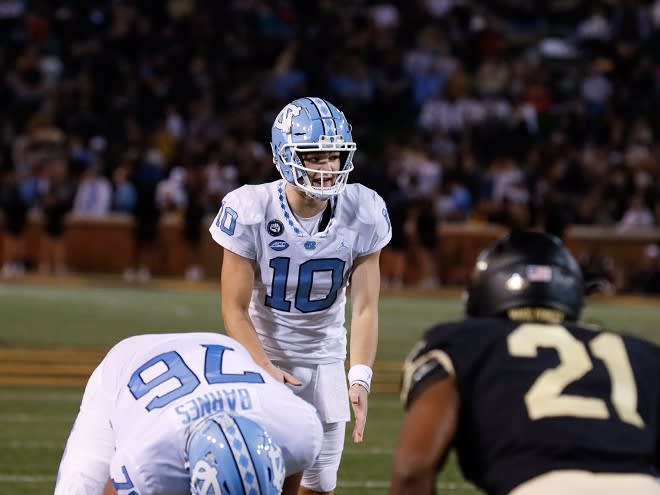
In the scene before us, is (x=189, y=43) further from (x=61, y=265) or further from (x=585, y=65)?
(x=585, y=65)

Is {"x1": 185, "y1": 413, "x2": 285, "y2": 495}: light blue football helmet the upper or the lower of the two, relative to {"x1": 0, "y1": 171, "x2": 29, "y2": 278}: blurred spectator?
upper

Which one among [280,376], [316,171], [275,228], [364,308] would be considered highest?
[316,171]

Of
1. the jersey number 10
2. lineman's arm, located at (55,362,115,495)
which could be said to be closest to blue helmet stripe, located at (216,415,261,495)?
lineman's arm, located at (55,362,115,495)

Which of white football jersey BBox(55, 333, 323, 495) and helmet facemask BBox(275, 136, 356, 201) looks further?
helmet facemask BBox(275, 136, 356, 201)

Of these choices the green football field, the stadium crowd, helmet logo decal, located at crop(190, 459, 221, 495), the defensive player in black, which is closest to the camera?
the defensive player in black

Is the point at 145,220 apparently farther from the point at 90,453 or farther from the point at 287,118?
the point at 90,453

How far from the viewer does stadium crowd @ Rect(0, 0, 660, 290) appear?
63.5 ft

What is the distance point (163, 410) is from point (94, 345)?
9374 mm

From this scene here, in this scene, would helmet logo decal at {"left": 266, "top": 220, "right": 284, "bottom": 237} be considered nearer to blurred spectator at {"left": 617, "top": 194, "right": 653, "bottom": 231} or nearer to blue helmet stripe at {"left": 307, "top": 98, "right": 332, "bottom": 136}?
blue helmet stripe at {"left": 307, "top": 98, "right": 332, "bottom": 136}

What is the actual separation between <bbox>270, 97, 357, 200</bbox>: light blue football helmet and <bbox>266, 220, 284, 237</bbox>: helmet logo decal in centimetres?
16

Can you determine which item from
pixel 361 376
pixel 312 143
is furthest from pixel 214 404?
pixel 312 143

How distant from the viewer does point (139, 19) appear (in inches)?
891

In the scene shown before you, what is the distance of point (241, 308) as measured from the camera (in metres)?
5.31

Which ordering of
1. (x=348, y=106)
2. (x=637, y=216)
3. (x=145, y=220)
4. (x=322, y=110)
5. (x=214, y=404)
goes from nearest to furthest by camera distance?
(x=214, y=404), (x=322, y=110), (x=145, y=220), (x=637, y=216), (x=348, y=106)
